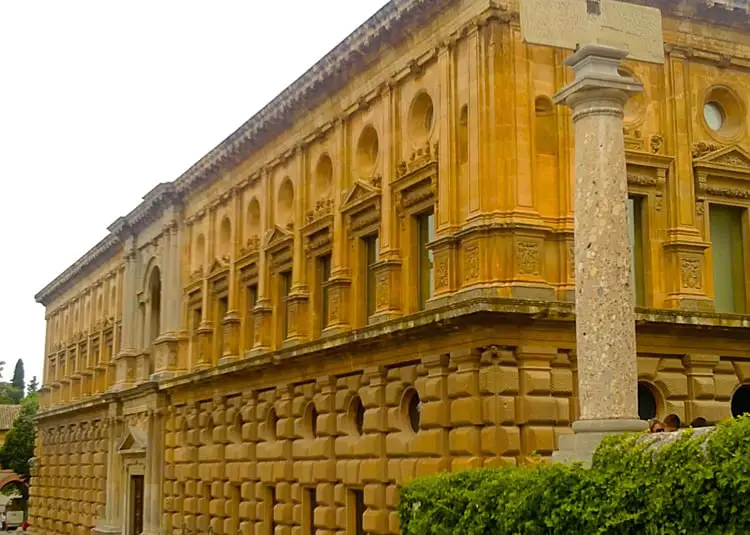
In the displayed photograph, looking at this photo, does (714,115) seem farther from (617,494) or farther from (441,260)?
(617,494)

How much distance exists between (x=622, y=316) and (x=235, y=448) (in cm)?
1850

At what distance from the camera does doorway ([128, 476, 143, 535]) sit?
40.5 meters

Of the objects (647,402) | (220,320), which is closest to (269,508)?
(220,320)

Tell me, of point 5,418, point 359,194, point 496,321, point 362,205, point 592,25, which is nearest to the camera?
point 592,25

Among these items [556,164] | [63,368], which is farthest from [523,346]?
[63,368]

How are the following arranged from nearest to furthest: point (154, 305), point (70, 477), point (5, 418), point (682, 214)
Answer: point (682, 214), point (154, 305), point (70, 477), point (5, 418)

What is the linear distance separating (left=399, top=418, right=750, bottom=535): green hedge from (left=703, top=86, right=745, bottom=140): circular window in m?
11.5

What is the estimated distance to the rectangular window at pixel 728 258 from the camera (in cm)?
2206

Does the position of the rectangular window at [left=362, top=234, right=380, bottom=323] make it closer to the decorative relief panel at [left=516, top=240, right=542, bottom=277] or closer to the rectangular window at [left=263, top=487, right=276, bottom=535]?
the decorative relief panel at [left=516, top=240, right=542, bottom=277]

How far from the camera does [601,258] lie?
14.1m

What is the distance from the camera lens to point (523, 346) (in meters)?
19.1

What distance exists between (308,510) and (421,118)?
955 centimetres

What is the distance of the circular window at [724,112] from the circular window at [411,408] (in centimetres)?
785

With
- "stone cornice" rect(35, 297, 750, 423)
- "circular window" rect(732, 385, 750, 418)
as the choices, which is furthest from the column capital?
"circular window" rect(732, 385, 750, 418)
